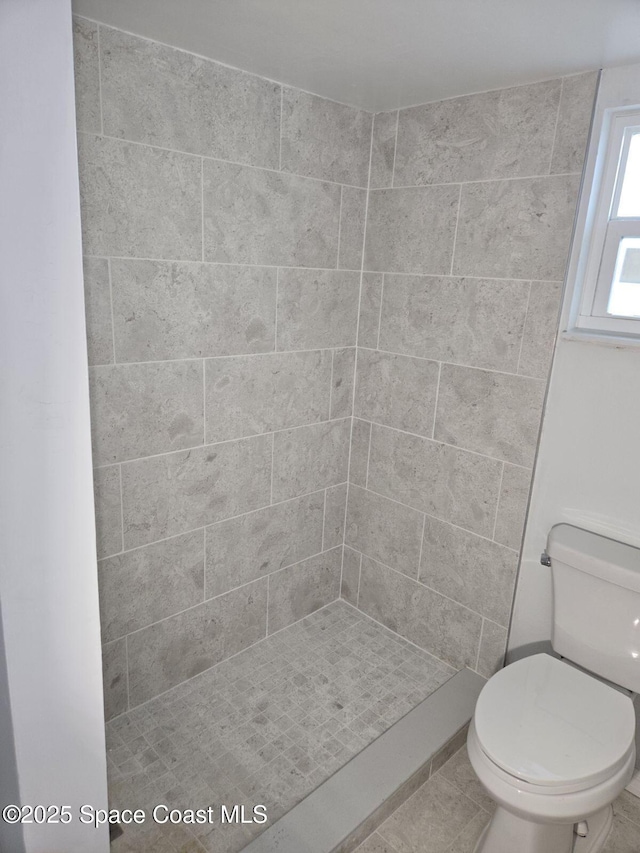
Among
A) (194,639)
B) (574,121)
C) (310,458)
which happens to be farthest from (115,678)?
(574,121)

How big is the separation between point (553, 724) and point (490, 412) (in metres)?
1.00

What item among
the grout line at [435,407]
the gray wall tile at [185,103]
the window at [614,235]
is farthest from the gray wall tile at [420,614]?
the gray wall tile at [185,103]

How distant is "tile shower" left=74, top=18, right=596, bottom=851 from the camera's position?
176cm

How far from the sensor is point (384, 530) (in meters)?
2.53

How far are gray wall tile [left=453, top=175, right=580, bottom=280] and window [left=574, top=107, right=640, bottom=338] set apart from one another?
8cm

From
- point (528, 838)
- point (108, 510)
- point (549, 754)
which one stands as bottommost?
point (528, 838)

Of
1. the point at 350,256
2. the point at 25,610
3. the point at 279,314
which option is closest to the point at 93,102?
the point at 279,314

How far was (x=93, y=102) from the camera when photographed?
1568 millimetres

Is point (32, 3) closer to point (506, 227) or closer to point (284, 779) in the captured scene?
point (506, 227)

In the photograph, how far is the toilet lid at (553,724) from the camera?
1434mm

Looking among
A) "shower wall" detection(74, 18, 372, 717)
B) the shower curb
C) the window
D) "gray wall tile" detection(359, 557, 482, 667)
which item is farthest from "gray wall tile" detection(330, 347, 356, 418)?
the shower curb

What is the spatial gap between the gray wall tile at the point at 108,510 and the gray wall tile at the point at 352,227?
1216 mm

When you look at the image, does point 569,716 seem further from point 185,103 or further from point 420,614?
point 185,103

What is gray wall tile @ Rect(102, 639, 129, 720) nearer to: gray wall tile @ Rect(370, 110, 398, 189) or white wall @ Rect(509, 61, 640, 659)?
white wall @ Rect(509, 61, 640, 659)
